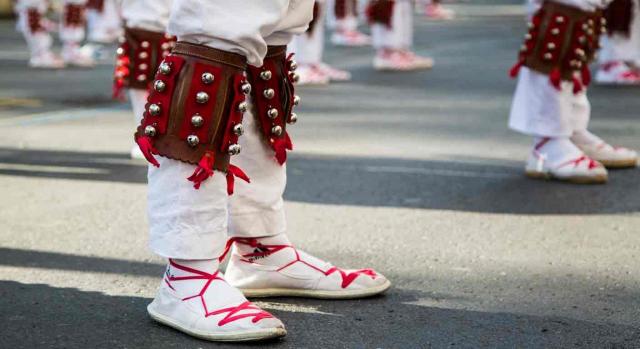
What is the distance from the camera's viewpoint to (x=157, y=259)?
2891 millimetres

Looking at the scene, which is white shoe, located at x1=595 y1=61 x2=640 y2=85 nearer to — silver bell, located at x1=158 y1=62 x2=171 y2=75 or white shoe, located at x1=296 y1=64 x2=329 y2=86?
white shoe, located at x1=296 y1=64 x2=329 y2=86

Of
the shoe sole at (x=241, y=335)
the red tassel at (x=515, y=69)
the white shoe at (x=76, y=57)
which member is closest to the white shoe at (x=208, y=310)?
the shoe sole at (x=241, y=335)

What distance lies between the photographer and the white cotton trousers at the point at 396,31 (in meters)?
9.11

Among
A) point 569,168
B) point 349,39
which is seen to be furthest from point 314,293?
point 349,39

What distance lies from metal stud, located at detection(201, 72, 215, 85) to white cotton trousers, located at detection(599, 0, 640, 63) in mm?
5843

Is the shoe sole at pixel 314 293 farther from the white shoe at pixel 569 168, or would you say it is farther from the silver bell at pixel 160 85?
the white shoe at pixel 569 168

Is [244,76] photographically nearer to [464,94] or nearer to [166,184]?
[166,184]

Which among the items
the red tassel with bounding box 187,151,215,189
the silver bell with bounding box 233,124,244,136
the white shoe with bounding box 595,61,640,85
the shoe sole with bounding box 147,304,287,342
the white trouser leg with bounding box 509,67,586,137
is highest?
the silver bell with bounding box 233,124,244,136

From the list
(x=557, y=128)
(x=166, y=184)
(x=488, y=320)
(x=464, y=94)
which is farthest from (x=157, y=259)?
(x=464, y=94)

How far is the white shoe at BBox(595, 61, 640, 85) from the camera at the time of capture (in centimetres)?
746

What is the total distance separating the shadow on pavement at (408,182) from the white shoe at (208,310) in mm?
1455

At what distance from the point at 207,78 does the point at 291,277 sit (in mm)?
573

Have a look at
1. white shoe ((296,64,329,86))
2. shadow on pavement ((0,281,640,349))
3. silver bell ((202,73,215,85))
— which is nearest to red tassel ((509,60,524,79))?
shadow on pavement ((0,281,640,349))

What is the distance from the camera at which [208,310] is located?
2.23 meters
